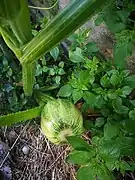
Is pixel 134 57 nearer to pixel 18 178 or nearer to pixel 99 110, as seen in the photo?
pixel 99 110

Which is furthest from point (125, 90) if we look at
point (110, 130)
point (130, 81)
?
point (110, 130)

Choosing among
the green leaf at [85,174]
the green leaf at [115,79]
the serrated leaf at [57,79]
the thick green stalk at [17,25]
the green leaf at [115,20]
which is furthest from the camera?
the serrated leaf at [57,79]

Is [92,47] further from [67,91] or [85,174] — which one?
[85,174]

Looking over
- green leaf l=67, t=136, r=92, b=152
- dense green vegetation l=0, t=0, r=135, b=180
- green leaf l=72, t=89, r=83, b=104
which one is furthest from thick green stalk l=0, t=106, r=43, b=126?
green leaf l=67, t=136, r=92, b=152

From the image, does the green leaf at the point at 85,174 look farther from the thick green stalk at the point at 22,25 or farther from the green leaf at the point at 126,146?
the thick green stalk at the point at 22,25

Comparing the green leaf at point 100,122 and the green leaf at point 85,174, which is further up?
the green leaf at point 85,174

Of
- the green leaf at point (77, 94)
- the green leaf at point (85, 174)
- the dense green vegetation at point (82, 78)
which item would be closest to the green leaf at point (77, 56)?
the dense green vegetation at point (82, 78)

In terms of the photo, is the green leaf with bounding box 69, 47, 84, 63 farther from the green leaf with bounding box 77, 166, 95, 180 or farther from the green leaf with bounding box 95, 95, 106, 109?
the green leaf with bounding box 77, 166, 95, 180
